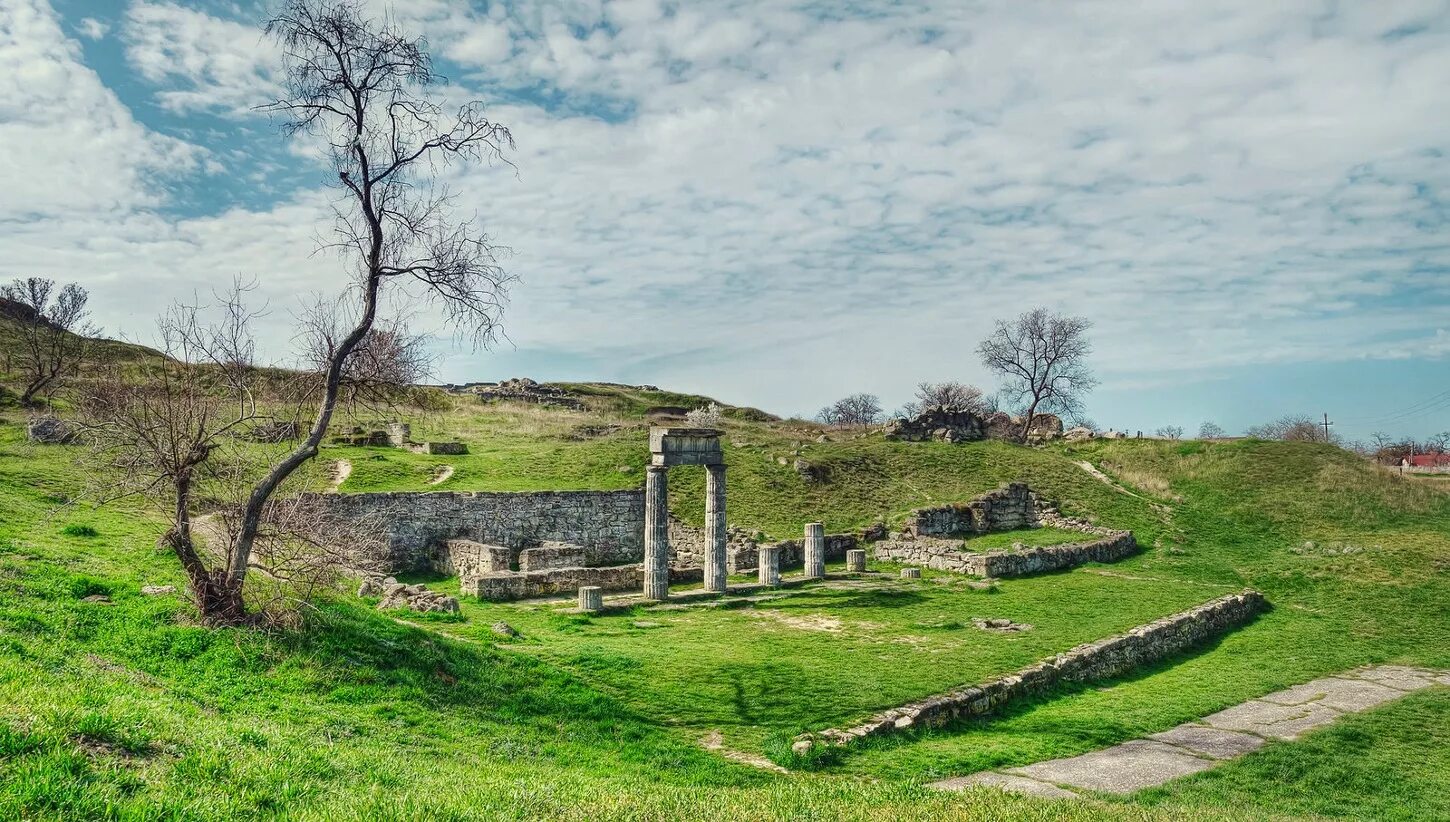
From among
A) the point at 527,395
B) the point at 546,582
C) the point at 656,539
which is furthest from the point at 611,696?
the point at 527,395

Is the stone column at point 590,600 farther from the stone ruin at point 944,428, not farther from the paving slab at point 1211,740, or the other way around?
the stone ruin at point 944,428

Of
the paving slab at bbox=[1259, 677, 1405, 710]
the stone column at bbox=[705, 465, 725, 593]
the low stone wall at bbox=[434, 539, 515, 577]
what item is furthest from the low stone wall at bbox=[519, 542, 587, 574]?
the paving slab at bbox=[1259, 677, 1405, 710]

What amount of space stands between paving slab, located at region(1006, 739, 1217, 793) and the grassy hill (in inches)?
11.9

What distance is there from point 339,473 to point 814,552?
16654mm

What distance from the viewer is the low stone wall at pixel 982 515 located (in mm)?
31922

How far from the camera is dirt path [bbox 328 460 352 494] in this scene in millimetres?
26642

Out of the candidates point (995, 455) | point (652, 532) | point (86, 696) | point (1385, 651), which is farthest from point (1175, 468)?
point (86, 696)

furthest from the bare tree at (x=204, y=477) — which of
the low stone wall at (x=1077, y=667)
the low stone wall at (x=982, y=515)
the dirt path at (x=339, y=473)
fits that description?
the low stone wall at (x=982, y=515)

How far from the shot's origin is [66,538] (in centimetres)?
1469

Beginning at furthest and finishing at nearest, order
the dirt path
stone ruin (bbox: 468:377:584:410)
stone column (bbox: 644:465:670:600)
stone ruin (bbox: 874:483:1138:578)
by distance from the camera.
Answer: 1. stone ruin (bbox: 468:377:584:410)
2. the dirt path
3. stone ruin (bbox: 874:483:1138:578)
4. stone column (bbox: 644:465:670:600)

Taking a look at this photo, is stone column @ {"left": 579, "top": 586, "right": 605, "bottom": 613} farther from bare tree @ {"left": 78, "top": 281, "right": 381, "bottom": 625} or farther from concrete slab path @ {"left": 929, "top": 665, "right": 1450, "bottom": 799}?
concrete slab path @ {"left": 929, "top": 665, "right": 1450, "bottom": 799}

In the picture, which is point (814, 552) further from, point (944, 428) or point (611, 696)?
point (944, 428)

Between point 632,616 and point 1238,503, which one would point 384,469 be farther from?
point 1238,503

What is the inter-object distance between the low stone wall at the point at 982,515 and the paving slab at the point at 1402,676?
15.4m
